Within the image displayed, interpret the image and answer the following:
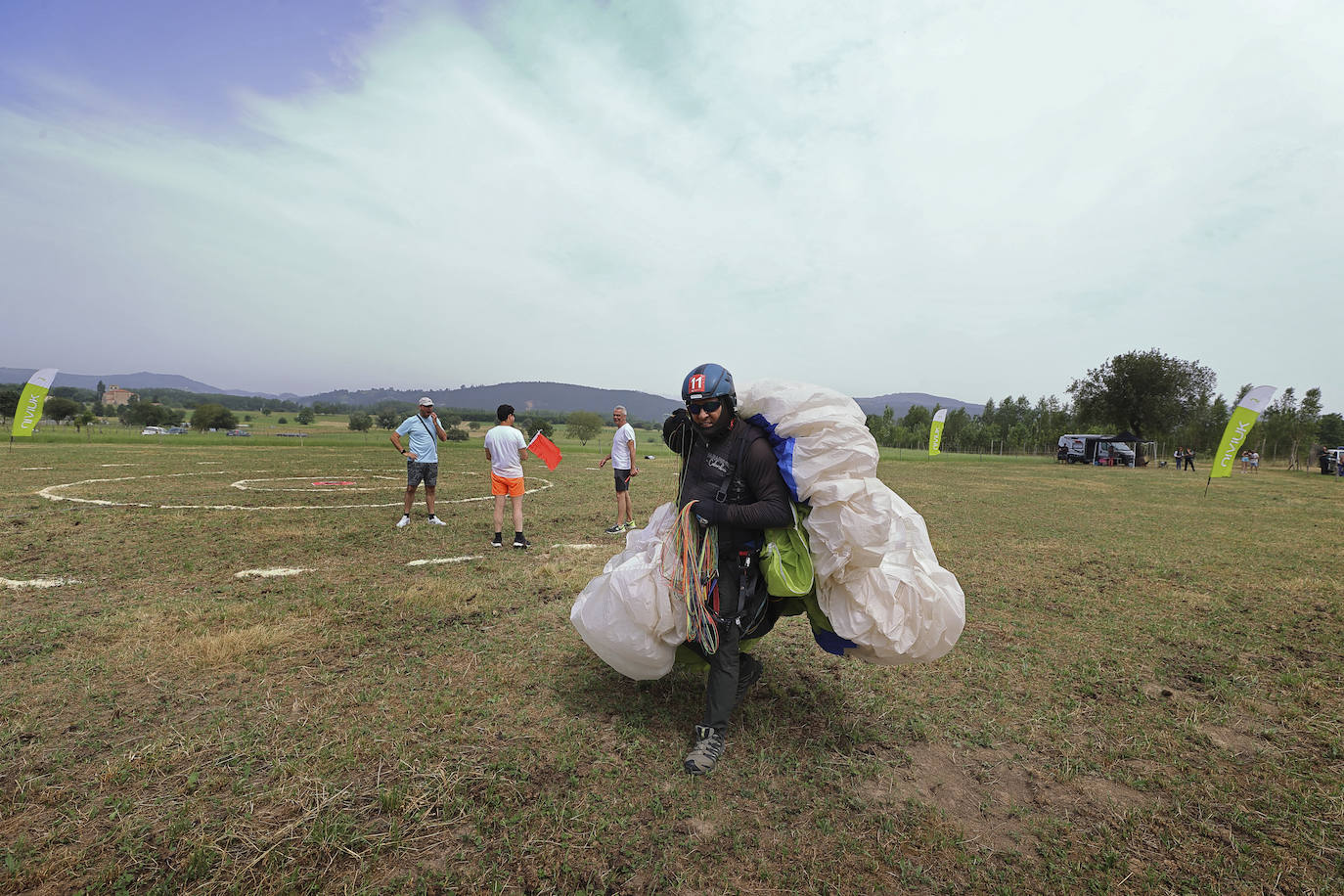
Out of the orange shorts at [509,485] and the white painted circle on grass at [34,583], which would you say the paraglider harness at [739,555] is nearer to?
the orange shorts at [509,485]

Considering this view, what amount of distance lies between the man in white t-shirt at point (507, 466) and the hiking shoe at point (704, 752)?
545 centimetres

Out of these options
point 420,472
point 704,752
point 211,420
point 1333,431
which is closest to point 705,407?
point 704,752

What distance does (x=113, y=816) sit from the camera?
2.62 meters

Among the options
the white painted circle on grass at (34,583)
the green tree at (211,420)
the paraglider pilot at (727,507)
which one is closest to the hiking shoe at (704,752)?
the paraglider pilot at (727,507)

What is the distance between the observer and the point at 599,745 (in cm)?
337

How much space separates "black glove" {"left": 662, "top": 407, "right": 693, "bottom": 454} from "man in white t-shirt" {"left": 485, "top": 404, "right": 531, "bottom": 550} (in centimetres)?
497

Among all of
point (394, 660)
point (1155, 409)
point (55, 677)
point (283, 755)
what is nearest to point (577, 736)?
point (283, 755)

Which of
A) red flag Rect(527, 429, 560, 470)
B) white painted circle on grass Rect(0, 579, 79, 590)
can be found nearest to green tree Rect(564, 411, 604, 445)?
red flag Rect(527, 429, 560, 470)

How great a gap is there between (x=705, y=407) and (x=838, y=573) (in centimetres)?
A: 123

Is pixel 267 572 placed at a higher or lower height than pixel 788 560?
lower

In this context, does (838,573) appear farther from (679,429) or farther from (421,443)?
(421,443)

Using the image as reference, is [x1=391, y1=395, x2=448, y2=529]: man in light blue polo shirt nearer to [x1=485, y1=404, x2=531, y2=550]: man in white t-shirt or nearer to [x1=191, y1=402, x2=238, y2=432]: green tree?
[x1=485, y1=404, x2=531, y2=550]: man in white t-shirt

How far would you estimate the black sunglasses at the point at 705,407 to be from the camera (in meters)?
3.35

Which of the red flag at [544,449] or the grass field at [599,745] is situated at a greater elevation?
the red flag at [544,449]
